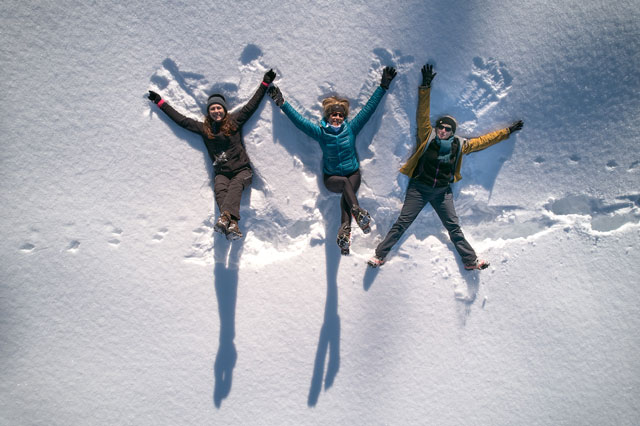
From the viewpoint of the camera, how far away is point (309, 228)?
3.23m

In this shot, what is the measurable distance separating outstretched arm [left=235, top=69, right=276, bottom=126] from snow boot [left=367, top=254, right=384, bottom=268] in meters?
1.78

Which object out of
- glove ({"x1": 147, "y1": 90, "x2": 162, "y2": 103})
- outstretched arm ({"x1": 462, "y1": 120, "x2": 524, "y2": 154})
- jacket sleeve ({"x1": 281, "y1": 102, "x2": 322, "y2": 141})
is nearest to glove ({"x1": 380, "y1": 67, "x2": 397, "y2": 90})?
jacket sleeve ({"x1": 281, "y1": 102, "x2": 322, "y2": 141})

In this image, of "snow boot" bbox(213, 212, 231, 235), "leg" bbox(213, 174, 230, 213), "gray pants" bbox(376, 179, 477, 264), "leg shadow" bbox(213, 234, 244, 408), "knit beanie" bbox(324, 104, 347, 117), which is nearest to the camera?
"snow boot" bbox(213, 212, 231, 235)

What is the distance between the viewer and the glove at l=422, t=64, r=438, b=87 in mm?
2777

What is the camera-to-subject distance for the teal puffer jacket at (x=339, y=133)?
2779 mm

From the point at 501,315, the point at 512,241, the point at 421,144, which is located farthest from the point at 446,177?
the point at 501,315

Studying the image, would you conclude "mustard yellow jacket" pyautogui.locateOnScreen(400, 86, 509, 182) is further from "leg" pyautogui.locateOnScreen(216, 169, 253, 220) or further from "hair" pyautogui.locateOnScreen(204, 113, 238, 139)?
"hair" pyautogui.locateOnScreen(204, 113, 238, 139)

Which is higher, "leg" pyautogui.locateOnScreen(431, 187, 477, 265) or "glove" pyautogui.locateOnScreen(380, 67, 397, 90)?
"glove" pyautogui.locateOnScreen(380, 67, 397, 90)

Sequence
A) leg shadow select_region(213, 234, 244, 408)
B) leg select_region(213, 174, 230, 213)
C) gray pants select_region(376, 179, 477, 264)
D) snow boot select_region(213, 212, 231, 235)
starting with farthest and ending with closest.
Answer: leg shadow select_region(213, 234, 244, 408)
gray pants select_region(376, 179, 477, 264)
leg select_region(213, 174, 230, 213)
snow boot select_region(213, 212, 231, 235)

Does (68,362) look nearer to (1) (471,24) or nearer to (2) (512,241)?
(2) (512,241)

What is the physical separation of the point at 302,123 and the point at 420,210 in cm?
138

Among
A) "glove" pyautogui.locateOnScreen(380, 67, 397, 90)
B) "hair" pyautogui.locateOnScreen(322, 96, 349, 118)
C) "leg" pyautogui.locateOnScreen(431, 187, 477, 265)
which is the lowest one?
"leg" pyautogui.locateOnScreen(431, 187, 477, 265)

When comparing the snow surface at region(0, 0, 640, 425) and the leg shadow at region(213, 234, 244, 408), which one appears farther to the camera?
the leg shadow at region(213, 234, 244, 408)

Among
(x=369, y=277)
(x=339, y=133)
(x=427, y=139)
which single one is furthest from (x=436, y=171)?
(x=369, y=277)
